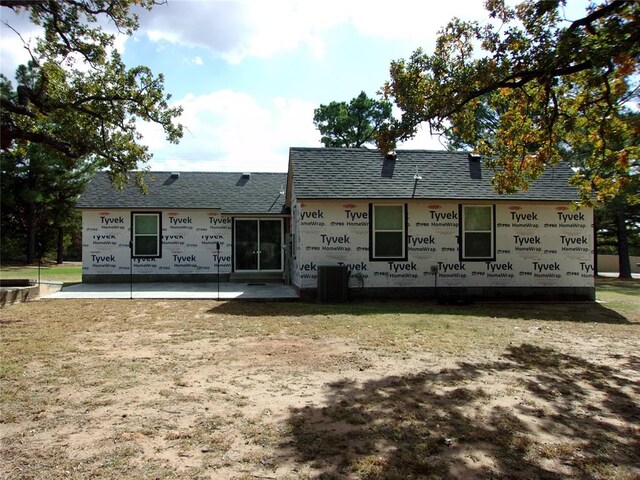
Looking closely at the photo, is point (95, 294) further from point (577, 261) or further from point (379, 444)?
point (577, 261)

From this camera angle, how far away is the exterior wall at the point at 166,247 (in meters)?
18.0

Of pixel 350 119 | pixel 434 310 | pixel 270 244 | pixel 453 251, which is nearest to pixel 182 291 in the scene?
pixel 270 244

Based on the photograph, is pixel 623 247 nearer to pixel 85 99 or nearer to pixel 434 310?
pixel 434 310

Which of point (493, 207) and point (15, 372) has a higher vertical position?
point (493, 207)

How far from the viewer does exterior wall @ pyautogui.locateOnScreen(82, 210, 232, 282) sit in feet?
59.0

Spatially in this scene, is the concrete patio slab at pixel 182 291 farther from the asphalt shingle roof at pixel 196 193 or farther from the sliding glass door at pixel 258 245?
the asphalt shingle roof at pixel 196 193

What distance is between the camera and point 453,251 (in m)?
14.3

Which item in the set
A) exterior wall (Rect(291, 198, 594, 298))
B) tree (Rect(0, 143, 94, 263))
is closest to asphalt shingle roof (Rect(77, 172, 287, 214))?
exterior wall (Rect(291, 198, 594, 298))

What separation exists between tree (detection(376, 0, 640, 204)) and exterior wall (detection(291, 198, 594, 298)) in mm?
3254

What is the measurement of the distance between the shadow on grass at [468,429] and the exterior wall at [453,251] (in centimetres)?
818

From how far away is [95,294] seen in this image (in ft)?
46.1

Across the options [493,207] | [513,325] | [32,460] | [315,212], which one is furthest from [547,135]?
[32,460]

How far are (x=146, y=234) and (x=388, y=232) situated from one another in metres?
9.70

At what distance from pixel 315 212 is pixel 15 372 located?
935cm
